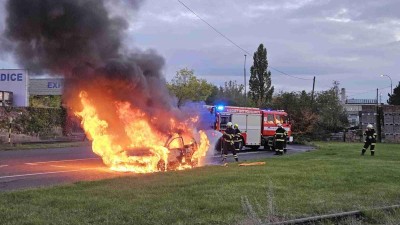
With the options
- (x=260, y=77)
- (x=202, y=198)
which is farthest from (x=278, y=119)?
(x=260, y=77)

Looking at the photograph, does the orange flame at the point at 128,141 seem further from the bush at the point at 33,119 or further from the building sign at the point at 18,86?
the building sign at the point at 18,86

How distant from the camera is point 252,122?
26.2 metres

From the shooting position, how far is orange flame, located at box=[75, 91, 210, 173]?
1398 centimetres

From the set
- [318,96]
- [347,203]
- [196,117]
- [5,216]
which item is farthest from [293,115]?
[5,216]

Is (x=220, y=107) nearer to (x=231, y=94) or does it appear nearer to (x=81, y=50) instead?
(x=81, y=50)

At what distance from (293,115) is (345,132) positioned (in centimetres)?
535

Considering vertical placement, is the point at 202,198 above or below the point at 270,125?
below

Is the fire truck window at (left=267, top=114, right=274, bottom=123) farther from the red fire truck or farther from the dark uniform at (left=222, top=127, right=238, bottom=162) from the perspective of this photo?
the dark uniform at (left=222, top=127, right=238, bottom=162)

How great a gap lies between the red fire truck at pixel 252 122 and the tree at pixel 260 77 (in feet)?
92.1

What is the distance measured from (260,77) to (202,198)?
4918 cm

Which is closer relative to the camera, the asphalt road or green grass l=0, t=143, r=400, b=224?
green grass l=0, t=143, r=400, b=224

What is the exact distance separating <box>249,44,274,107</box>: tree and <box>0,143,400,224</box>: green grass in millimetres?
43882

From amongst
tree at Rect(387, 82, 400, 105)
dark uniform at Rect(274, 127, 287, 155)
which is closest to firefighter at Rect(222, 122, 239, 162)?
dark uniform at Rect(274, 127, 287, 155)

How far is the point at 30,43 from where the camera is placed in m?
12.8
